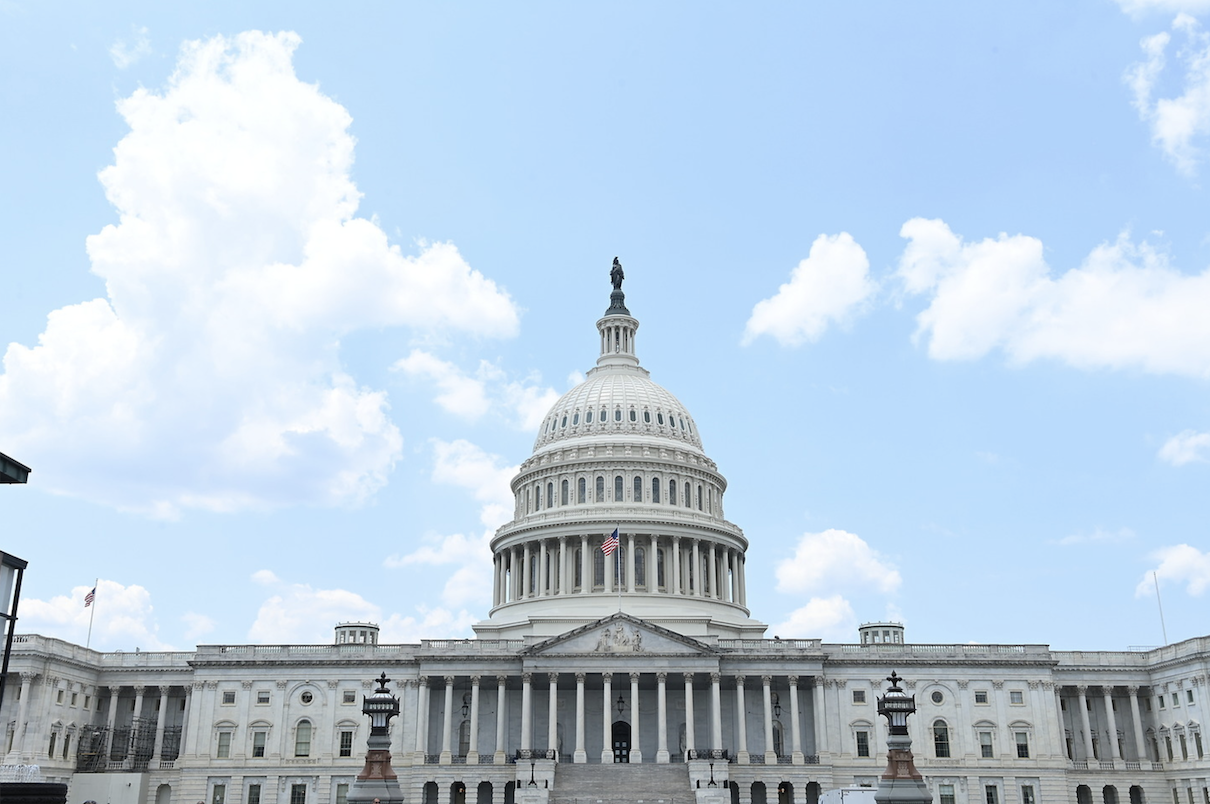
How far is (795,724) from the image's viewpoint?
279ft

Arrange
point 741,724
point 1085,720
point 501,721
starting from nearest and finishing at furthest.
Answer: point 741,724
point 501,721
point 1085,720

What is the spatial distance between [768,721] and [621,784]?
47.9 feet

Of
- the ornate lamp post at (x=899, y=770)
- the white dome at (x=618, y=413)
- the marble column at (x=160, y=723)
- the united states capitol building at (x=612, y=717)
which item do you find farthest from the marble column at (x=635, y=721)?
the ornate lamp post at (x=899, y=770)

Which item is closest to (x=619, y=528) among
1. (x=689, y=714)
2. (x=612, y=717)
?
(x=612, y=717)

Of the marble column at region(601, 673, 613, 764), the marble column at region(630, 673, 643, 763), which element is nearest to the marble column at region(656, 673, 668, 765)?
the marble column at region(630, 673, 643, 763)

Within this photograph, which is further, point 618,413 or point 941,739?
point 618,413

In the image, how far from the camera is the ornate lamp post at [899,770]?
134 feet

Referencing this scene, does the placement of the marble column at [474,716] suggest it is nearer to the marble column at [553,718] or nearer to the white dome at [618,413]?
the marble column at [553,718]

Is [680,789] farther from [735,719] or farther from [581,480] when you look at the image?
[581,480]

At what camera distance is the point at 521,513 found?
4419 inches

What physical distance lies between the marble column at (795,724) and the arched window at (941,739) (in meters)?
10.6

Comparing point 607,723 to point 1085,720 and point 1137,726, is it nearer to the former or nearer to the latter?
point 1085,720

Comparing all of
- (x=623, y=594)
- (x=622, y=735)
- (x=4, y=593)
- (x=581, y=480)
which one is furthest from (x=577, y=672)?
(x=4, y=593)

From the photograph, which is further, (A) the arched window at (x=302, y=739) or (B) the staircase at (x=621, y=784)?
(A) the arched window at (x=302, y=739)
